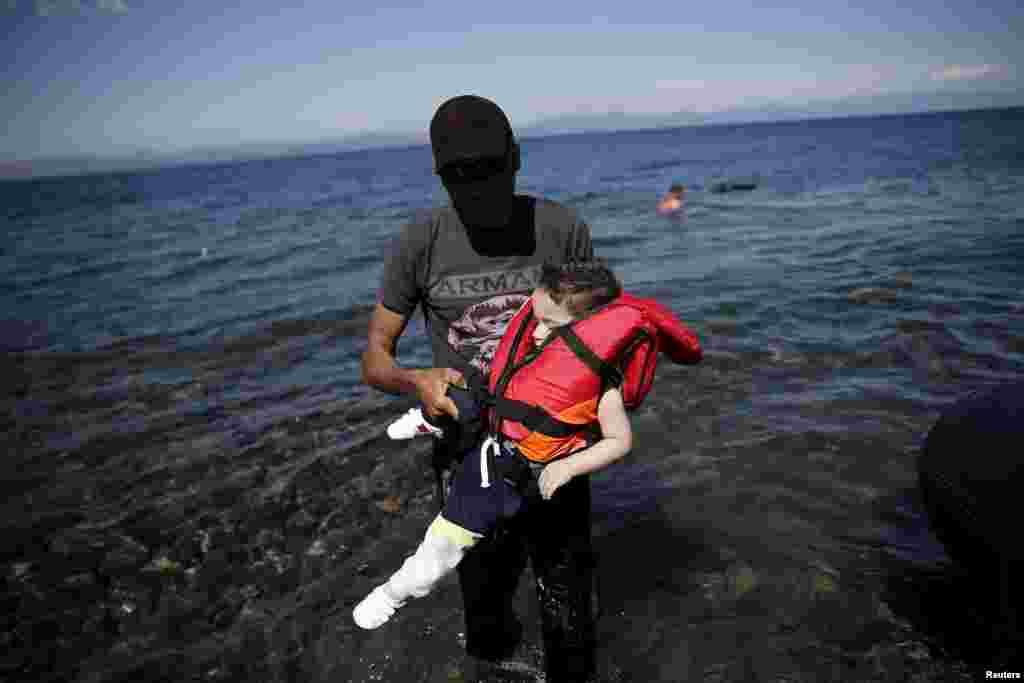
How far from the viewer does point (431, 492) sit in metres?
6.20

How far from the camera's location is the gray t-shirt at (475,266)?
294 centimetres

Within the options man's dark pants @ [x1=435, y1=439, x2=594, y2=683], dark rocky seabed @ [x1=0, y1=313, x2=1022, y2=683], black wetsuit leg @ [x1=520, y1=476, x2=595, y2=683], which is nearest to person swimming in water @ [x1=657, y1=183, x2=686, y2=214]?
dark rocky seabed @ [x1=0, y1=313, x2=1022, y2=683]

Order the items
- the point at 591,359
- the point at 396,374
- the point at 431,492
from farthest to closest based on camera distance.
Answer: the point at 431,492, the point at 396,374, the point at 591,359

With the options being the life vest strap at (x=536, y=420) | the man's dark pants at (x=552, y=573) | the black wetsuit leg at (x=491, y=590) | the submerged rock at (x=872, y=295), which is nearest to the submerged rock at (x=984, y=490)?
the man's dark pants at (x=552, y=573)

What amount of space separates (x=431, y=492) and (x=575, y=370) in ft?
13.7

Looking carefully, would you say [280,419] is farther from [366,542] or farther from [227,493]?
[366,542]

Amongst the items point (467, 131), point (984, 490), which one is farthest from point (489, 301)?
point (984, 490)

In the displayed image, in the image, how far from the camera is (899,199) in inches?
1021

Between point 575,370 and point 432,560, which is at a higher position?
point 575,370

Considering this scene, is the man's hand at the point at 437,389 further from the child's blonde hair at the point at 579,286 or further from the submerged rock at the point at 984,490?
the submerged rock at the point at 984,490

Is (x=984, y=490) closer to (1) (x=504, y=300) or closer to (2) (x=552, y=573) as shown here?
(2) (x=552, y=573)

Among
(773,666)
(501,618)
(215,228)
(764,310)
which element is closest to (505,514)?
(501,618)

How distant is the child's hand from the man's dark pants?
318 mm

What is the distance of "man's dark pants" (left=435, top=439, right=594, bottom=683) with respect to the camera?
9.53ft
